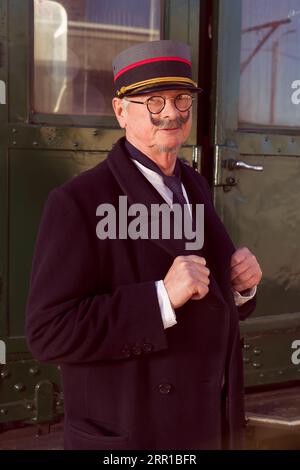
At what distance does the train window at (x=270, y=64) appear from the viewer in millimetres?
3006

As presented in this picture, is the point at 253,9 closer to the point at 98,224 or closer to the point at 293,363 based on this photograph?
the point at 293,363

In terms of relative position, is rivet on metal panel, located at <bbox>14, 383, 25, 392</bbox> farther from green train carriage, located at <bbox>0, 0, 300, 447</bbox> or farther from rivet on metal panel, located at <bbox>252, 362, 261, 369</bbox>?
rivet on metal panel, located at <bbox>252, 362, 261, 369</bbox>

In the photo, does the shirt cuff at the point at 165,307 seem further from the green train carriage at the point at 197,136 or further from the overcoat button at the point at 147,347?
the green train carriage at the point at 197,136

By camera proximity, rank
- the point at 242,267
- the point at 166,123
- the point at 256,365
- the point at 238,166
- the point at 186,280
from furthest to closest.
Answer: the point at 256,365 < the point at 238,166 < the point at 242,267 < the point at 166,123 < the point at 186,280

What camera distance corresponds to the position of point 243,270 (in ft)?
5.48

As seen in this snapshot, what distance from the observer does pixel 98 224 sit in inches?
57.2

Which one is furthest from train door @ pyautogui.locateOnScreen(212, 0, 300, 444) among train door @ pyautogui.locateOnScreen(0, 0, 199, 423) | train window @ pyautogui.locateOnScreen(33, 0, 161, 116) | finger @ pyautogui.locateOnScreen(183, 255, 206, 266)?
finger @ pyautogui.locateOnScreen(183, 255, 206, 266)

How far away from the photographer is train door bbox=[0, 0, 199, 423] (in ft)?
8.20

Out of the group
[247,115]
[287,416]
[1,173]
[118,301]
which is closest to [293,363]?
[287,416]

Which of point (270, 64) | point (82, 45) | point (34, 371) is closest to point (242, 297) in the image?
point (34, 371)

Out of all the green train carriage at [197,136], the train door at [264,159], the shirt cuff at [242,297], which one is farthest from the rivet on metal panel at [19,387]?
the shirt cuff at [242,297]

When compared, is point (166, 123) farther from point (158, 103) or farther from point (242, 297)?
point (242, 297)

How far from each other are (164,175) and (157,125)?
0.44 ft

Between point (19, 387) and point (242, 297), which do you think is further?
point (19, 387)
